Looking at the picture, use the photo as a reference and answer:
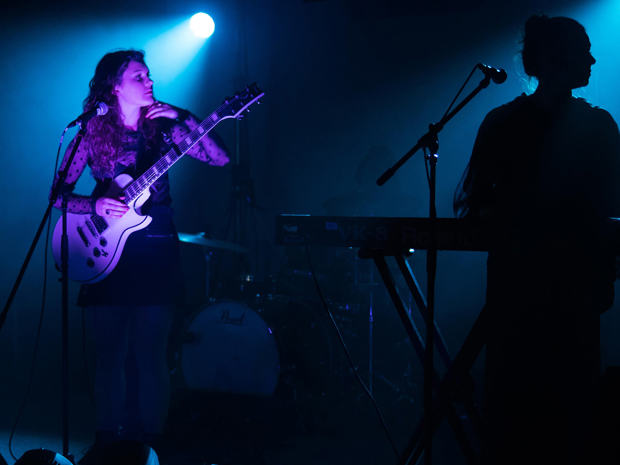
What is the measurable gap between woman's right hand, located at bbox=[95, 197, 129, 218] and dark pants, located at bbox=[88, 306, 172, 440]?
0.44 meters

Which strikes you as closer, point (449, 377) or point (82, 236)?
point (449, 377)

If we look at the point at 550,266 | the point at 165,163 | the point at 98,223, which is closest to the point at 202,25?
the point at 165,163

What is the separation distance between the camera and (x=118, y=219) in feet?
9.18

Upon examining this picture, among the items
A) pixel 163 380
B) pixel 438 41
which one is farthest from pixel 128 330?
pixel 438 41

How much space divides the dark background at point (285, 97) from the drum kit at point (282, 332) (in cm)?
89

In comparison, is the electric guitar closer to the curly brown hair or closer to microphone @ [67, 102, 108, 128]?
the curly brown hair

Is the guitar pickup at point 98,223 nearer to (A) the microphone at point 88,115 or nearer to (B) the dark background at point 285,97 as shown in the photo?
(A) the microphone at point 88,115

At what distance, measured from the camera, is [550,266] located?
166 cm

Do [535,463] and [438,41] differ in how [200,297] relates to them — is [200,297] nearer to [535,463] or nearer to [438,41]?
[438,41]

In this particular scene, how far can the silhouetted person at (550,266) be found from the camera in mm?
1650

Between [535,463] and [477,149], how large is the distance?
37.0 inches

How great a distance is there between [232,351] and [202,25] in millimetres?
2819

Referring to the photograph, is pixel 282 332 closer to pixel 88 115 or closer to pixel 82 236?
pixel 82 236

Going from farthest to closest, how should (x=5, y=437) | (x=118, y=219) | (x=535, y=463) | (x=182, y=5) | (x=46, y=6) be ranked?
(x=182, y=5)
(x=46, y=6)
(x=5, y=437)
(x=118, y=219)
(x=535, y=463)
